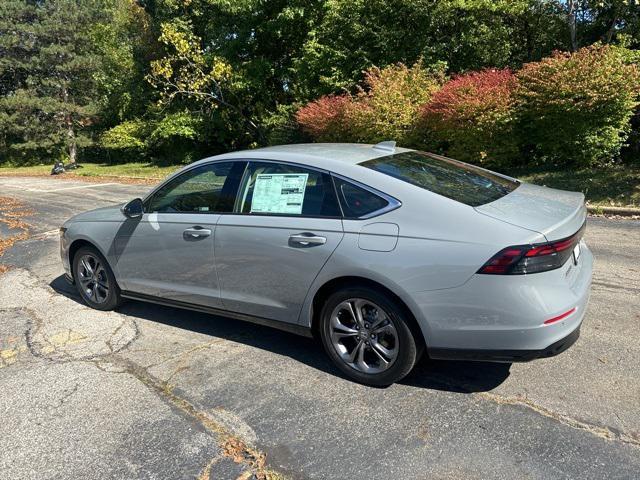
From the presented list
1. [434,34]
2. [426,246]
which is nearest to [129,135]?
[434,34]

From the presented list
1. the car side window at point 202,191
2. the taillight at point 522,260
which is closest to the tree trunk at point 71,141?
the car side window at point 202,191

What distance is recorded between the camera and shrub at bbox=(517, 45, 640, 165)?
33.3 ft

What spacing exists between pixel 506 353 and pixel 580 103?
362 inches

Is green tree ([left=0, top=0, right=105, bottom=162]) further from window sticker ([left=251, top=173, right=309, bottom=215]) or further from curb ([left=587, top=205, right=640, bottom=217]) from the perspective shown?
window sticker ([left=251, top=173, right=309, bottom=215])

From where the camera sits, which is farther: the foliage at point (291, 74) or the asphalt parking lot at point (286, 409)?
the foliage at point (291, 74)

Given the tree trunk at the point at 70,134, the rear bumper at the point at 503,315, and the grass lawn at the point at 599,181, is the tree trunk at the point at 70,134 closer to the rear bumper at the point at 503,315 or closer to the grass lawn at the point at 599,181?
the grass lawn at the point at 599,181

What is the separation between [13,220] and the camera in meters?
11.3

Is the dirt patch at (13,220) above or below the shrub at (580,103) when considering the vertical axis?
below

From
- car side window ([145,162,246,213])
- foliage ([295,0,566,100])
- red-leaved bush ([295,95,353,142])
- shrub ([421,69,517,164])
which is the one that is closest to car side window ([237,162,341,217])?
car side window ([145,162,246,213])

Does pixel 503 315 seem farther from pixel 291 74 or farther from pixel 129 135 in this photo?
pixel 129 135

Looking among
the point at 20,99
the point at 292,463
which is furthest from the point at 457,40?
the point at 20,99

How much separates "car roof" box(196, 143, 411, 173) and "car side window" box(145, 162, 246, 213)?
0.35 feet

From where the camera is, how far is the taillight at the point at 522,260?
284 centimetres

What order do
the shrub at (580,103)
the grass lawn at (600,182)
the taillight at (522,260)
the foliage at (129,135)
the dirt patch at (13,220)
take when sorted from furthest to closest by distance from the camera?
the foliage at (129,135) < the shrub at (580,103) < the grass lawn at (600,182) < the dirt patch at (13,220) < the taillight at (522,260)
